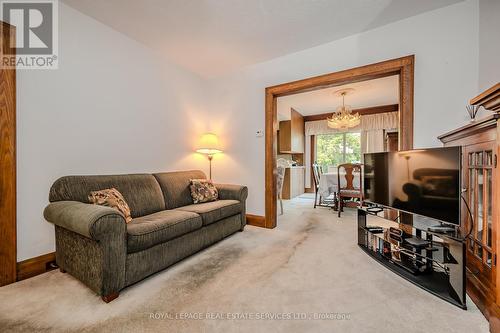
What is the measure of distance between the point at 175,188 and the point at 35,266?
1419 mm

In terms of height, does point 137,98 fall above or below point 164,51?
below

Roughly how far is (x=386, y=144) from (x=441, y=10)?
4641 mm

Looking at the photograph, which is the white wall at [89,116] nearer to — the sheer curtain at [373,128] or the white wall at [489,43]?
the white wall at [489,43]

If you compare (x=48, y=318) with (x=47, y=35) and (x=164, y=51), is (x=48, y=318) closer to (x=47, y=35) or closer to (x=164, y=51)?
(x=47, y=35)

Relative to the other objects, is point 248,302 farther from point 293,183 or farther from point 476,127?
point 293,183

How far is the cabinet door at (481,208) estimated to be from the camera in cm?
129

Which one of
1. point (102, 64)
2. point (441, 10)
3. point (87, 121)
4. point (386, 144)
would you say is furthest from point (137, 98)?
point (386, 144)

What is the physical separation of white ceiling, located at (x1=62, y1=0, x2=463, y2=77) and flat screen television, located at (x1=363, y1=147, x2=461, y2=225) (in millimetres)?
1520

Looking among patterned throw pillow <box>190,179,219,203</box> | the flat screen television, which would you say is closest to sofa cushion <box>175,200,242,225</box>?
patterned throw pillow <box>190,179,219,203</box>

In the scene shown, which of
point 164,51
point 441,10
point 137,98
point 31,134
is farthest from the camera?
point 164,51

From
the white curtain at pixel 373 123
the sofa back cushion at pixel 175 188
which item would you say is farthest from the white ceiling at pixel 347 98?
the sofa back cushion at pixel 175 188

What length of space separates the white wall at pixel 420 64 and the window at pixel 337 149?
14.0ft

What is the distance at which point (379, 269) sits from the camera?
1902 millimetres

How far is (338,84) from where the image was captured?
2.79 m
